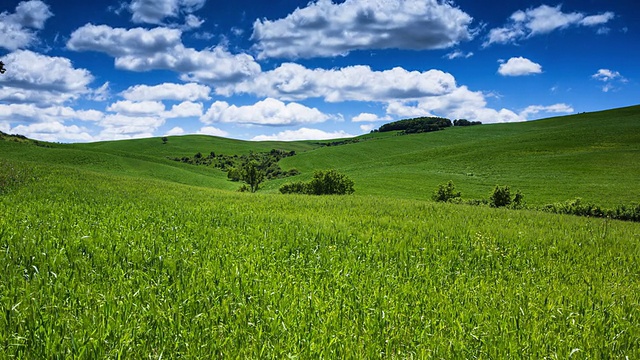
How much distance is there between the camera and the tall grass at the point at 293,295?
3.21 m

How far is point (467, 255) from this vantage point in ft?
24.7

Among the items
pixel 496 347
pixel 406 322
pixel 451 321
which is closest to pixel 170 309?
pixel 406 322

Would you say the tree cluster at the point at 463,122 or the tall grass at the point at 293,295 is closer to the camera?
the tall grass at the point at 293,295

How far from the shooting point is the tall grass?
3.21 metres

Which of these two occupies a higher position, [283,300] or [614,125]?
[614,125]

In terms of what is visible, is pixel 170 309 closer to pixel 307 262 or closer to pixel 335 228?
pixel 307 262

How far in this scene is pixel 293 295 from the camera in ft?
14.6

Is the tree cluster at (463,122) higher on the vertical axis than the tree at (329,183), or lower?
higher

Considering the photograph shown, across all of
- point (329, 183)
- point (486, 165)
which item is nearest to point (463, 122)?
point (486, 165)

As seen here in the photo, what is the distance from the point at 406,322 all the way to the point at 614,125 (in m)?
134

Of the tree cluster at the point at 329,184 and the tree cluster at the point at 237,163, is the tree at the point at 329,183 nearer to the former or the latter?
the tree cluster at the point at 329,184

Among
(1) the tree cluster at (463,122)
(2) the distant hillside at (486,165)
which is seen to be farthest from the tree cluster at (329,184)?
(1) the tree cluster at (463,122)

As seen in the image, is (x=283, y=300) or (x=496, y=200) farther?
(x=496, y=200)

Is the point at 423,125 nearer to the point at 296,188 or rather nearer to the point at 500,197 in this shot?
the point at 296,188
